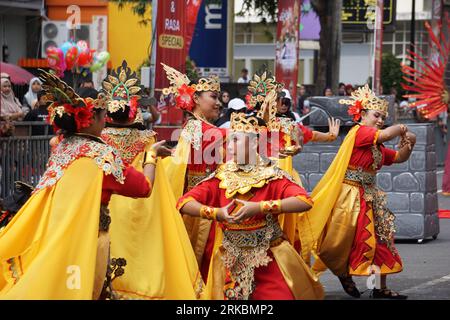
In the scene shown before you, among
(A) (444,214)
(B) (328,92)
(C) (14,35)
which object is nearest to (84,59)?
(A) (444,214)

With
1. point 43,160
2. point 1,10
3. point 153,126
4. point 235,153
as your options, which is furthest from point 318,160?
point 1,10

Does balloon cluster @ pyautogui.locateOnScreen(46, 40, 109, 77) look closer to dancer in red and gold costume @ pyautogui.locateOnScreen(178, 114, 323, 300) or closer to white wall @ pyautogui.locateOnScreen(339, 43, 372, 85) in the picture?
dancer in red and gold costume @ pyautogui.locateOnScreen(178, 114, 323, 300)

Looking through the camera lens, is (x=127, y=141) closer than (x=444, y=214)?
Yes

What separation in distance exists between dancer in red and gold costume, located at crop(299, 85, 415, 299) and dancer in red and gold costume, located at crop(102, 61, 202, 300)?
180 cm

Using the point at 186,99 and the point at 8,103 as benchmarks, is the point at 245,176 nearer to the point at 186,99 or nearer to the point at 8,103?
the point at 186,99

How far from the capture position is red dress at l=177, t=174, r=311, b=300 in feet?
21.9

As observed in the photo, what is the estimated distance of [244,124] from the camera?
22.6ft

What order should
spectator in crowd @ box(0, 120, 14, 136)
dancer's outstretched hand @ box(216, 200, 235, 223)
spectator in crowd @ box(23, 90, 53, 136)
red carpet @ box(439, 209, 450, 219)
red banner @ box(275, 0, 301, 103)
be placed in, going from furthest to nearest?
red banner @ box(275, 0, 301, 103) → red carpet @ box(439, 209, 450, 219) → spectator in crowd @ box(23, 90, 53, 136) → spectator in crowd @ box(0, 120, 14, 136) → dancer's outstretched hand @ box(216, 200, 235, 223)

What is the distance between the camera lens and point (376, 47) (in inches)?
793

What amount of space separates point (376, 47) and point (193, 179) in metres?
11.6

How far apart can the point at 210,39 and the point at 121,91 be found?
49.0ft

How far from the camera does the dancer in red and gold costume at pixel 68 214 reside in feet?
20.4

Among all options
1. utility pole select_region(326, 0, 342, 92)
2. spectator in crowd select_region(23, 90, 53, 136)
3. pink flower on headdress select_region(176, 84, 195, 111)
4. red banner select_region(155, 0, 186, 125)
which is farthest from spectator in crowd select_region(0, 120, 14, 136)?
utility pole select_region(326, 0, 342, 92)

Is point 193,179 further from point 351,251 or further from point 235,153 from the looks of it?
point 235,153
